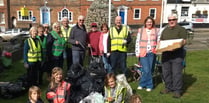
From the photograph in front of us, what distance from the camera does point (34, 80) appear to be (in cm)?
644

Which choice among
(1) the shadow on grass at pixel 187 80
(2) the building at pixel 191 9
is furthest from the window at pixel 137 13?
(1) the shadow on grass at pixel 187 80

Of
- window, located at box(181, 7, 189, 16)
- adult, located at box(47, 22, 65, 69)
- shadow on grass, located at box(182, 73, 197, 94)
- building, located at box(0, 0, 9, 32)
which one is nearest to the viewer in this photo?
adult, located at box(47, 22, 65, 69)

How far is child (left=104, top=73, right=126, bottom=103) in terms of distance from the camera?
4571mm

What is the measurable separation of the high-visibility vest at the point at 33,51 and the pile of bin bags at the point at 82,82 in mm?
1323

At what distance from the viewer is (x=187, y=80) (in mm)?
7656

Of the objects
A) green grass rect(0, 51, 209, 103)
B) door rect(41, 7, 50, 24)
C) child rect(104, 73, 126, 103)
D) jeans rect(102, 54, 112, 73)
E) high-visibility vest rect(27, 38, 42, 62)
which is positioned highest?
door rect(41, 7, 50, 24)

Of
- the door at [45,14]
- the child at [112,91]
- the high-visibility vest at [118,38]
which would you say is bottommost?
the child at [112,91]

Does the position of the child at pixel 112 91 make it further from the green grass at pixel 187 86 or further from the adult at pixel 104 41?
the adult at pixel 104 41

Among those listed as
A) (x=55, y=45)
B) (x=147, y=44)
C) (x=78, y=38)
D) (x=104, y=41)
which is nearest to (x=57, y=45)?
(x=55, y=45)

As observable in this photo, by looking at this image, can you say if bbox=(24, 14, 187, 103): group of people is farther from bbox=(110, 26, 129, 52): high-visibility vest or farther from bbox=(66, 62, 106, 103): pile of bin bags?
bbox=(66, 62, 106, 103): pile of bin bags

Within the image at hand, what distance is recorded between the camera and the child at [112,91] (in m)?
4.57

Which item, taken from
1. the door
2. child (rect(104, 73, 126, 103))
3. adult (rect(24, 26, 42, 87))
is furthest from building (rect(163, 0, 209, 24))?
child (rect(104, 73, 126, 103))

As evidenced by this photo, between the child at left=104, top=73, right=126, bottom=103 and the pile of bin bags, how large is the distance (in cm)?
48

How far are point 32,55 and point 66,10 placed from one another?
31.7m
